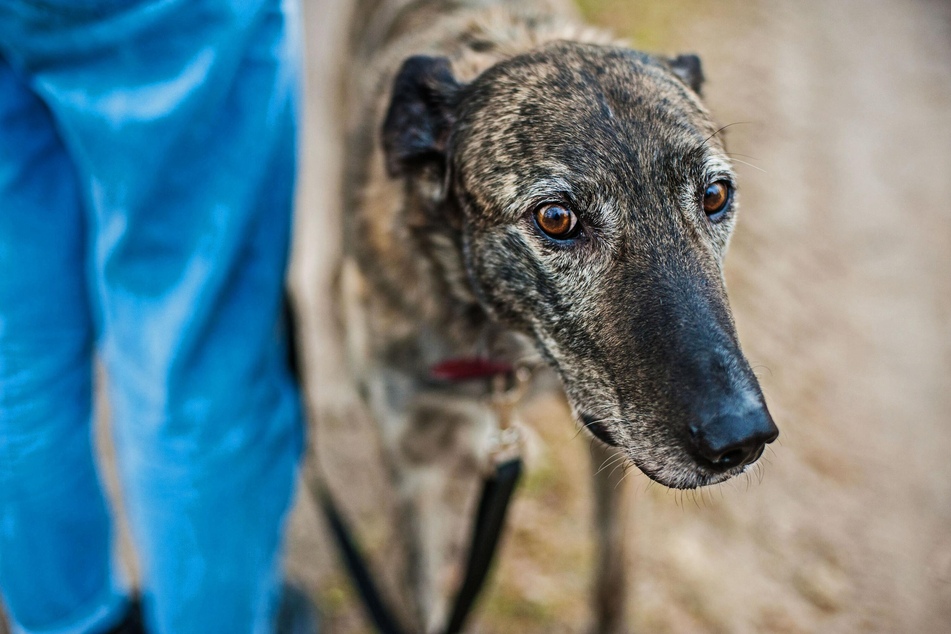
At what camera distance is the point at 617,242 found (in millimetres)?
1864

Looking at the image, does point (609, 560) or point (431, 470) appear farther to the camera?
point (609, 560)

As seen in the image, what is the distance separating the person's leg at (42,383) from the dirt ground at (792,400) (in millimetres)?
1192

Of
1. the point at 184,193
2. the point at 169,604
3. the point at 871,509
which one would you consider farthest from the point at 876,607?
the point at 184,193

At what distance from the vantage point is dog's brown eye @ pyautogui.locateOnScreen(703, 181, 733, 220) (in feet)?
6.40

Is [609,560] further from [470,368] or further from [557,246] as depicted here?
[557,246]

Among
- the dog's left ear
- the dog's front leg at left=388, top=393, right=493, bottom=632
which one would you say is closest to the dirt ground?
the dog's front leg at left=388, top=393, right=493, bottom=632

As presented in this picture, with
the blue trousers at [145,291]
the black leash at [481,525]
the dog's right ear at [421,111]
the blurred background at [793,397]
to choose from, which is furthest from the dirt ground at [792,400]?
the dog's right ear at [421,111]

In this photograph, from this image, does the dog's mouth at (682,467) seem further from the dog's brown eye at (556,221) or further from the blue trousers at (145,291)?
the blue trousers at (145,291)

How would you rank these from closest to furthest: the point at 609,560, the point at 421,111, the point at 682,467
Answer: the point at 682,467, the point at 421,111, the point at 609,560

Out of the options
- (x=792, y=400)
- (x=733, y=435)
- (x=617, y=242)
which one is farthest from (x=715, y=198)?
(x=792, y=400)

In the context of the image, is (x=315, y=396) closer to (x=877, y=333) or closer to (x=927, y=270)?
(x=877, y=333)

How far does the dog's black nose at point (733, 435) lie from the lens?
5.15 feet

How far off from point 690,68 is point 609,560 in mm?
1857

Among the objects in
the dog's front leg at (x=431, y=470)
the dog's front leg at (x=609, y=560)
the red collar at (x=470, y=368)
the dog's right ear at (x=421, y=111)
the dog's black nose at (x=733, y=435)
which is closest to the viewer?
the dog's black nose at (x=733, y=435)
